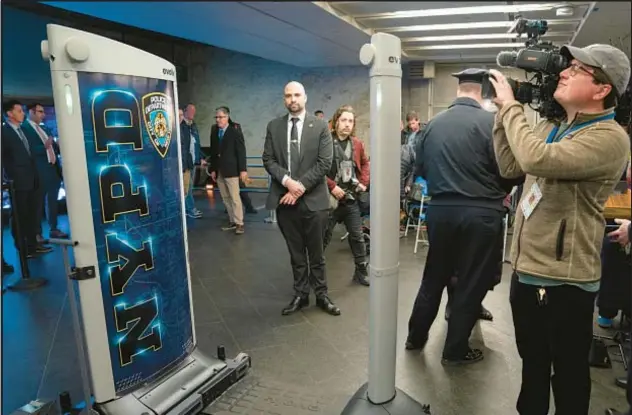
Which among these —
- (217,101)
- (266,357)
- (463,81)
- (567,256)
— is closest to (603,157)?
(567,256)

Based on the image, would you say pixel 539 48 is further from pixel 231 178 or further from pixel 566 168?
pixel 231 178

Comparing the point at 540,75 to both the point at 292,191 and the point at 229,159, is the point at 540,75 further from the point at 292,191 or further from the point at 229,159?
the point at 229,159

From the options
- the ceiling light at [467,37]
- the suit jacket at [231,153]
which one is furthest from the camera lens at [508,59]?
the suit jacket at [231,153]

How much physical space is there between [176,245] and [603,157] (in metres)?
1.82

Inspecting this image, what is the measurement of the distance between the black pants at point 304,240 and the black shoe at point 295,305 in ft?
0.12

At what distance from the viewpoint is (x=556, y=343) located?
62.9 inches

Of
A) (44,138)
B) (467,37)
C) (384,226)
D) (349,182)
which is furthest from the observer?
(467,37)

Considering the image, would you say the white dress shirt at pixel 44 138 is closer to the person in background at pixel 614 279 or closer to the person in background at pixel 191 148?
the person in background at pixel 191 148

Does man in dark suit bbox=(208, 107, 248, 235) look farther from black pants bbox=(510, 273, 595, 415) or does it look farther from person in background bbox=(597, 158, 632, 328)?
black pants bbox=(510, 273, 595, 415)

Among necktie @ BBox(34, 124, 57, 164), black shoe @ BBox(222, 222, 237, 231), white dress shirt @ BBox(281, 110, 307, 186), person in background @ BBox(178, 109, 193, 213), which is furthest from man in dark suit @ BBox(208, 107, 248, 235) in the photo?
white dress shirt @ BBox(281, 110, 307, 186)

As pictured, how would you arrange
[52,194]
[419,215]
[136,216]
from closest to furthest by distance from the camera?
[136,216] < [419,215] < [52,194]

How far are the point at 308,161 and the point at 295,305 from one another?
1.09m

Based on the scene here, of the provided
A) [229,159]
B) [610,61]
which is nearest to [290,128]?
[610,61]

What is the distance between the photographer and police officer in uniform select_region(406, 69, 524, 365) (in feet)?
7.63
